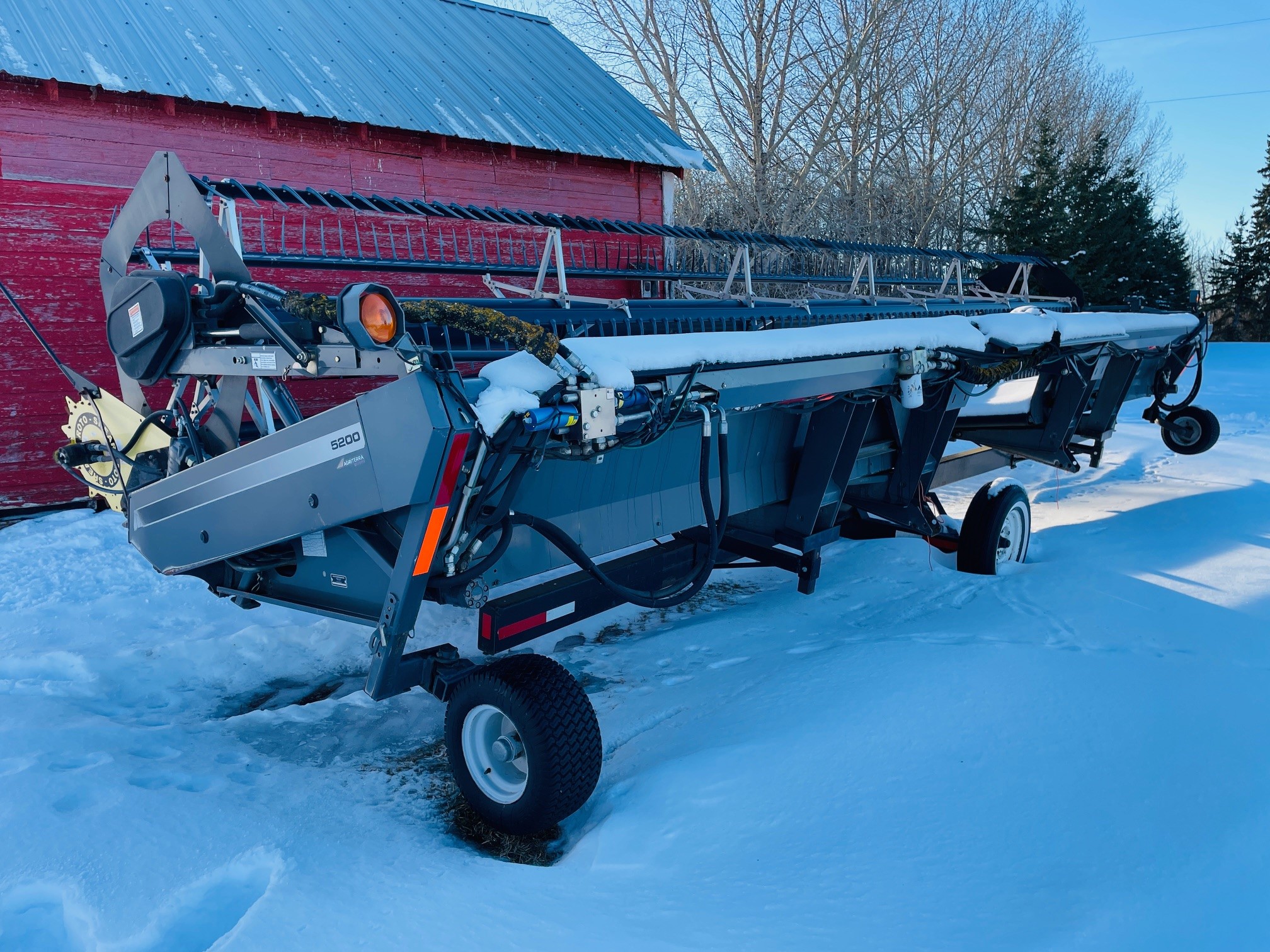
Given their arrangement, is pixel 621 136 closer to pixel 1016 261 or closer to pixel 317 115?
pixel 317 115

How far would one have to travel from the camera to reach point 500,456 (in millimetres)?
2385

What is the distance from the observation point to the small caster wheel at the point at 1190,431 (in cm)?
715

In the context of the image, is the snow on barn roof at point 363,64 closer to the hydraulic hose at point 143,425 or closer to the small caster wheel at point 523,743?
the hydraulic hose at point 143,425

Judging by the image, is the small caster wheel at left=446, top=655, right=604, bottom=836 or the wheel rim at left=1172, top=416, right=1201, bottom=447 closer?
the small caster wheel at left=446, top=655, right=604, bottom=836

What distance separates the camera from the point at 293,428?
2594 mm

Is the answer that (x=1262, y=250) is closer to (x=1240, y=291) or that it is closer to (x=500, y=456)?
(x=1240, y=291)

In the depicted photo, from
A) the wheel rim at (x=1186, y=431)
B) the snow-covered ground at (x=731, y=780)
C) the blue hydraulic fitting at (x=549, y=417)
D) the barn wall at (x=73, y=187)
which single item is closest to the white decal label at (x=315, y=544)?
the snow-covered ground at (x=731, y=780)

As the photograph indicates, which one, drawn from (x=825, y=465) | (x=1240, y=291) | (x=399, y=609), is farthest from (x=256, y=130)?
(x=1240, y=291)

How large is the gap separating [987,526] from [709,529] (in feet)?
6.95

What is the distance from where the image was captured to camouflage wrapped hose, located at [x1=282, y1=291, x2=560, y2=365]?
7.68 feet

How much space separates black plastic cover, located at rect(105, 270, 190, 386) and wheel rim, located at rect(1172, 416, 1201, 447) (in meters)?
7.63

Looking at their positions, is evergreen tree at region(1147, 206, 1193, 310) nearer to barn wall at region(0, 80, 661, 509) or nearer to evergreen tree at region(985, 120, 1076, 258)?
evergreen tree at region(985, 120, 1076, 258)

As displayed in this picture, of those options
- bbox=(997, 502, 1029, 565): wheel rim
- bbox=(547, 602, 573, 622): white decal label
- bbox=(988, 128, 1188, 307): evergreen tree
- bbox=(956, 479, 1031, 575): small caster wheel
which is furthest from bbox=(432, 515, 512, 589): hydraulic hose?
Answer: bbox=(988, 128, 1188, 307): evergreen tree

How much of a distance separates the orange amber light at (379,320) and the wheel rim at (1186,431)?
24.0 feet
